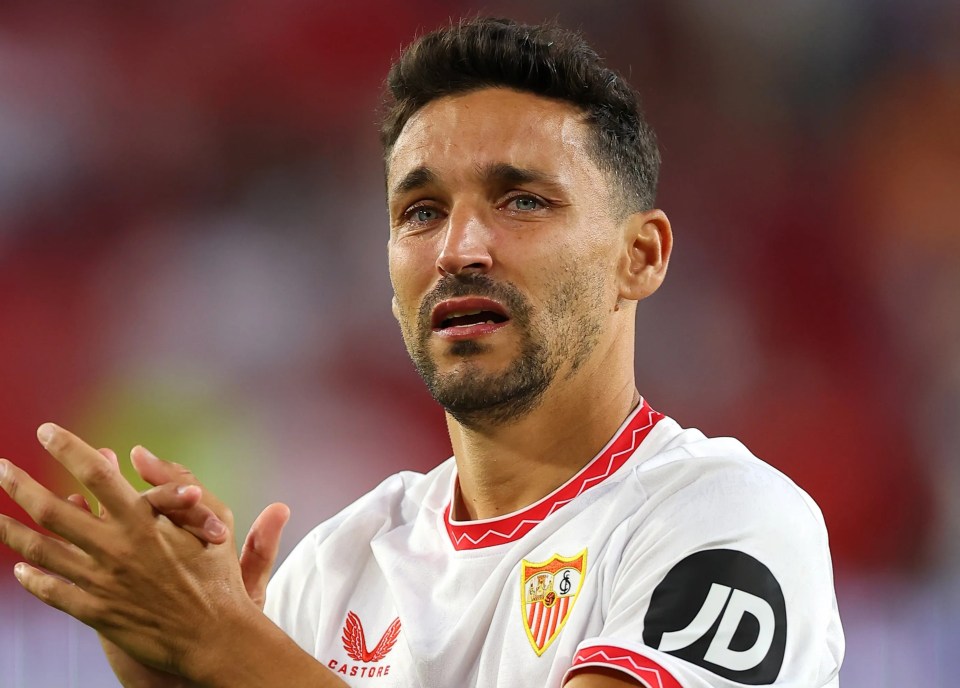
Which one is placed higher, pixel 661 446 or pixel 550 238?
pixel 550 238

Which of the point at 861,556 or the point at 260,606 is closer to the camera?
the point at 260,606

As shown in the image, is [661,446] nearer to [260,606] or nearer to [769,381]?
[260,606]

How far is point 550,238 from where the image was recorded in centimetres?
223

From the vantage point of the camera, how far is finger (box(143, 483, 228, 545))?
1.69 metres

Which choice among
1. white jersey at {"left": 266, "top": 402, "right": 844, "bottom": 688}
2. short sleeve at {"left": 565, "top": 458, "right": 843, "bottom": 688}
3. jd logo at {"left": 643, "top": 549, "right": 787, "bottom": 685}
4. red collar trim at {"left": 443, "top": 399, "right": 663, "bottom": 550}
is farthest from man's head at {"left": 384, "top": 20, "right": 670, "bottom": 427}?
jd logo at {"left": 643, "top": 549, "right": 787, "bottom": 685}

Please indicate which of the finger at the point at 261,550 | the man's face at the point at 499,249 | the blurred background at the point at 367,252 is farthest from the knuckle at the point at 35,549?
the blurred background at the point at 367,252

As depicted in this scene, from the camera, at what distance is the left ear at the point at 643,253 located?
94.5 inches

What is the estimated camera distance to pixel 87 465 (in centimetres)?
165

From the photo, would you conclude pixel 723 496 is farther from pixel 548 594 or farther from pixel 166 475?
pixel 166 475

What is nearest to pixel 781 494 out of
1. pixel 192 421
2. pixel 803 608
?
pixel 803 608

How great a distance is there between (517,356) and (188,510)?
28.2 inches

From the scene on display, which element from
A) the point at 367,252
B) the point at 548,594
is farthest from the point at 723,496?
the point at 367,252

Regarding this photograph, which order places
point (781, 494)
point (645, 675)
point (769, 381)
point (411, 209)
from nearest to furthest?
1. point (645, 675)
2. point (781, 494)
3. point (411, 209)
4. point (769, 381)

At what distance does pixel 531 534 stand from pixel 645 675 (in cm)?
49
